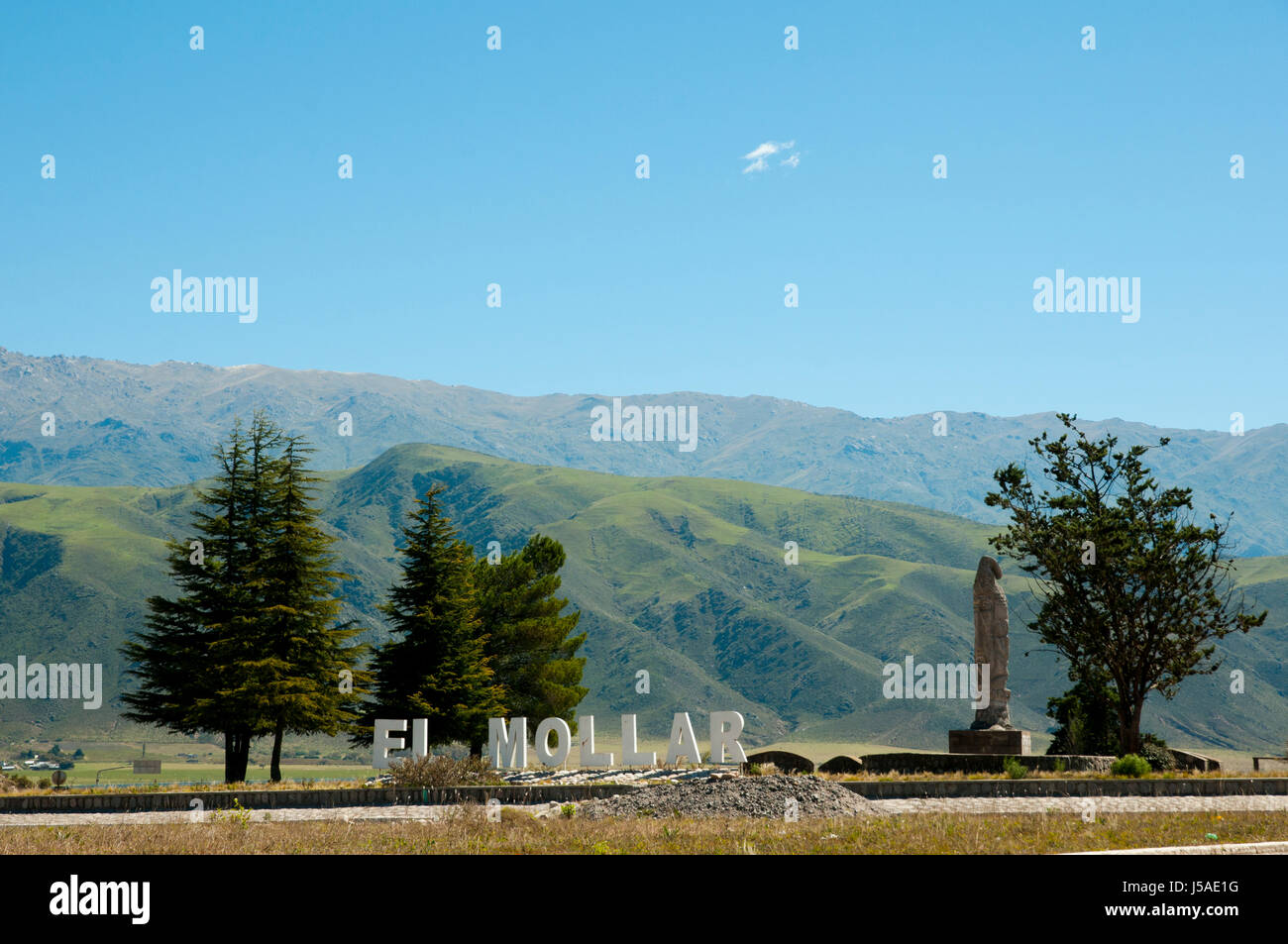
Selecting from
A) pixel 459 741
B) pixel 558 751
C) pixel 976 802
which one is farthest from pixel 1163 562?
pixel 459 741

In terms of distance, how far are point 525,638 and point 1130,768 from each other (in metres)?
29.9

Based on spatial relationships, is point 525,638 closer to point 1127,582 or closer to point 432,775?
point 432,775

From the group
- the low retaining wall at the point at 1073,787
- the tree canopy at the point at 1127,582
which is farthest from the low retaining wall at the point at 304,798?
the tree canopy at the point at 1127,582

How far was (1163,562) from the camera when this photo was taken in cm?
4169

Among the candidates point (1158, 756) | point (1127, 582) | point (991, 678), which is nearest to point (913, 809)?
point (991, 678)

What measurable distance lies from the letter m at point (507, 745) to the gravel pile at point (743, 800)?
1717 cm

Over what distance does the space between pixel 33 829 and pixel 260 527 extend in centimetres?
2331

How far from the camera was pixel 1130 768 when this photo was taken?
3212 centimetres

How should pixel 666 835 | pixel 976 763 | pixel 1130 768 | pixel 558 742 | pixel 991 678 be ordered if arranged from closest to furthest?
1. pixel 666 835
2. pixel 1130 768
3. pixel 976 763
4. pixel 991 678
5. pixel 558 742

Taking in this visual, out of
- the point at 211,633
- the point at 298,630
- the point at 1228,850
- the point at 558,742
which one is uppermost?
the point at 298,630
